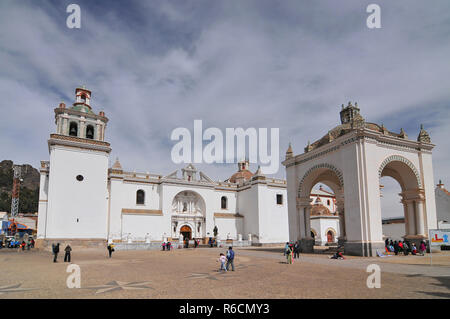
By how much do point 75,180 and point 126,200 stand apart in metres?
6.45

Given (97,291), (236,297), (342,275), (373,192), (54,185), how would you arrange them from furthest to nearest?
(54,185) < (373,192) < (342,275) < (97,291) < (236,297)

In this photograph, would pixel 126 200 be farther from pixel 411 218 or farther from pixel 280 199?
pixel 411 218

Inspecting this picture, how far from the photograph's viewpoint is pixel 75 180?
27938mm

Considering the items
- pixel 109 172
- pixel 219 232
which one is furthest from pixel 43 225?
pixel 219 232

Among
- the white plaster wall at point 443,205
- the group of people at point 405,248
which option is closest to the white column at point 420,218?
the group of people at point 405,248

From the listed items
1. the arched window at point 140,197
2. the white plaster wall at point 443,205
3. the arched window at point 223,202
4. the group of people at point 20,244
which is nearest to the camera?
the group of people at point 20,244

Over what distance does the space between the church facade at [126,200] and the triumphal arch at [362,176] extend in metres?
14.1

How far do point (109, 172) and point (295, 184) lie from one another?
2009 centimetres

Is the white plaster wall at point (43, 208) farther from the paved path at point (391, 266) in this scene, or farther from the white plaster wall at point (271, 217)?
the paved path at point (391, 266)

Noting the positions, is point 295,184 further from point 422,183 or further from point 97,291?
point 97,291

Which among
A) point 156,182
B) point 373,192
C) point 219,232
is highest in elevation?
point 156,182

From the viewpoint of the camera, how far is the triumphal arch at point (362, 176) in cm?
1686

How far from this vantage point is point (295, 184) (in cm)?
2275
